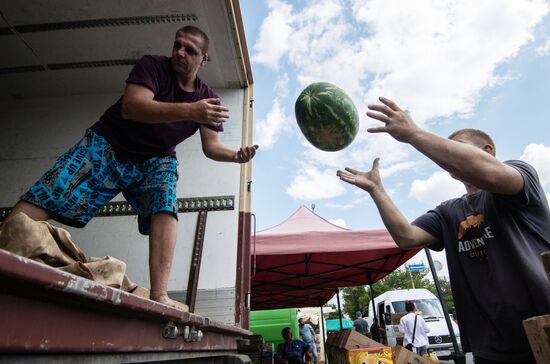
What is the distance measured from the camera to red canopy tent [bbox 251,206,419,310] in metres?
5.66

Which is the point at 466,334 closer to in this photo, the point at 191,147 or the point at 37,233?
the point at 37,233

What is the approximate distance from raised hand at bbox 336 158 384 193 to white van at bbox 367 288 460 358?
10406mm

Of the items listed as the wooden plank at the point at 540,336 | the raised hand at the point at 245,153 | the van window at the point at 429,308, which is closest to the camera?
the wooden plank at the point at 540,336

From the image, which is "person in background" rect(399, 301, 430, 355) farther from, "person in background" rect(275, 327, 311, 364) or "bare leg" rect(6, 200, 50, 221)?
"bare leg" rect(6, 200, 50, 221)

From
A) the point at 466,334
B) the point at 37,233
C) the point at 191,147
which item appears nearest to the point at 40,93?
the point at 191,147

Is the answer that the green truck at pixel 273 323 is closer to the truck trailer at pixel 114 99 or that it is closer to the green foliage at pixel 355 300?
the truck trailer at pixel 114 99

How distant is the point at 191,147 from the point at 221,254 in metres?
1.26

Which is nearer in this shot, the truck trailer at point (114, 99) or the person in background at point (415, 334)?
the truck trailer at point (114, 99)

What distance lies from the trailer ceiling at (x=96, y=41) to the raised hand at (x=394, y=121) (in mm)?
2090

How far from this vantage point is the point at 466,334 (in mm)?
2109

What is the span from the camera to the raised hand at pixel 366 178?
9.23 feet

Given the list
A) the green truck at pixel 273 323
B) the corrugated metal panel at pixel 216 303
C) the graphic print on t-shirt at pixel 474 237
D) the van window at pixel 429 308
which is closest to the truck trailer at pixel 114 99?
the corrugated metal panel at pixel 216 303

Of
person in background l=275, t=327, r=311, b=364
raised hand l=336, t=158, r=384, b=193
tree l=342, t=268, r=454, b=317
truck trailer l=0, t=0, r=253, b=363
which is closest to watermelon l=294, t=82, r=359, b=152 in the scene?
raised hand l=336, t=158, r=384, b=193

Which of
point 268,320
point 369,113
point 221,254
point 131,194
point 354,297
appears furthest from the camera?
point 354,297
